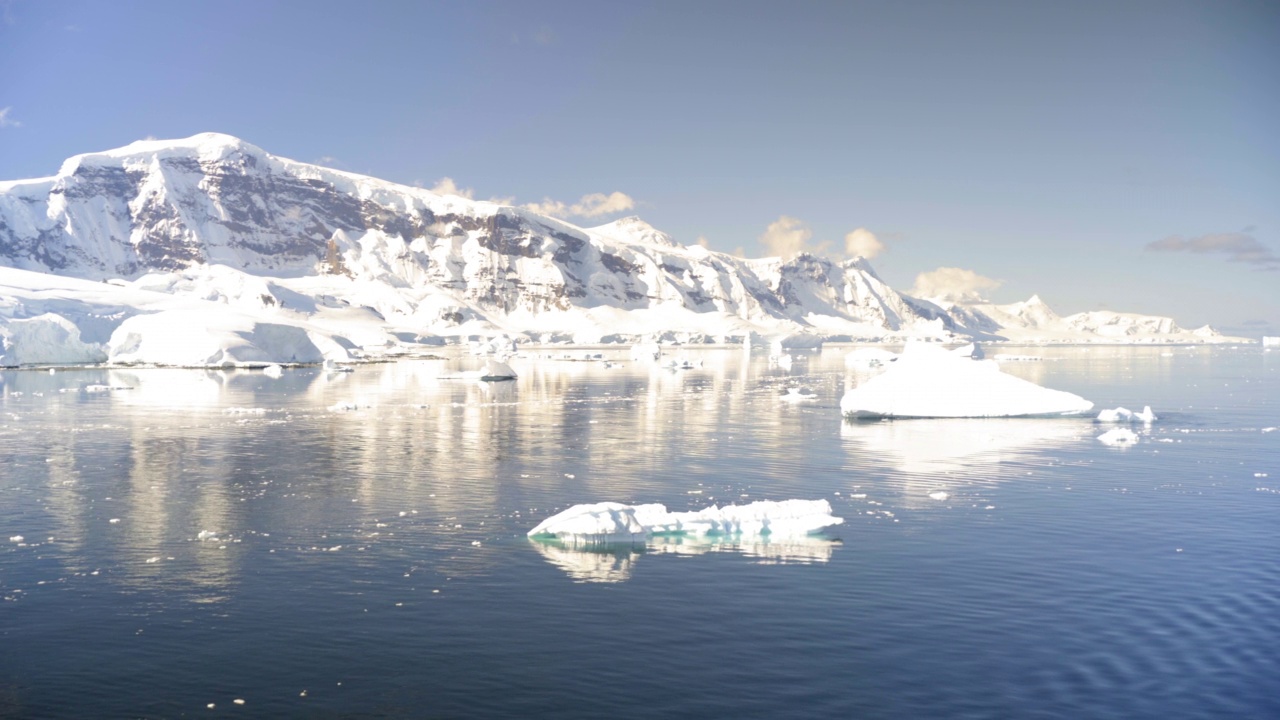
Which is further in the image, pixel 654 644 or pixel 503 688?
pixel 654 644

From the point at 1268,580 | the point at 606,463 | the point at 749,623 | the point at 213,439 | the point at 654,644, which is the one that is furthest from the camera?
Result: the point at 213,439

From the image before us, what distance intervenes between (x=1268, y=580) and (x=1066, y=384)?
7562 cm

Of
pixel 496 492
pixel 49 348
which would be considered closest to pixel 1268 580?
pixel 496 492

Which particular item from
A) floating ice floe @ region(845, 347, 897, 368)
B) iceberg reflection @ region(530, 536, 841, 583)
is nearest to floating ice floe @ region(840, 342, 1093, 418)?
iceberg reflection @ region(530, 536, 841, 583)

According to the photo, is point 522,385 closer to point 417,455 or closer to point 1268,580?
point 417,455

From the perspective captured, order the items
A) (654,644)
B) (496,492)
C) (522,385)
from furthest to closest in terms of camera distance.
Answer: (522,385)
(496,492)
(654,644)

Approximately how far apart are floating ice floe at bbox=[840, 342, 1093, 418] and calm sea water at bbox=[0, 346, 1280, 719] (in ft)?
27.8

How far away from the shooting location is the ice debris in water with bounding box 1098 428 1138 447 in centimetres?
4388

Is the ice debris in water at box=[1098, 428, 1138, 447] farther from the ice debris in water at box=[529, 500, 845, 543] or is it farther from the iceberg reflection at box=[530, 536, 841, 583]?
the iceberg reflection at box=[530, 536, 841, 583]

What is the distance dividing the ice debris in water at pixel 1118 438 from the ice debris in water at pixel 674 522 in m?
23.5

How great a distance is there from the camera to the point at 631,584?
832 inches

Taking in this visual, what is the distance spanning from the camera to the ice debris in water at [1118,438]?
4388cm

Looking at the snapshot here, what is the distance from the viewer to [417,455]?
135 ft

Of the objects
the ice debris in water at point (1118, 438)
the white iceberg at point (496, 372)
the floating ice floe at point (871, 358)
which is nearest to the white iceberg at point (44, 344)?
the white iceberg at point (496, 372)
